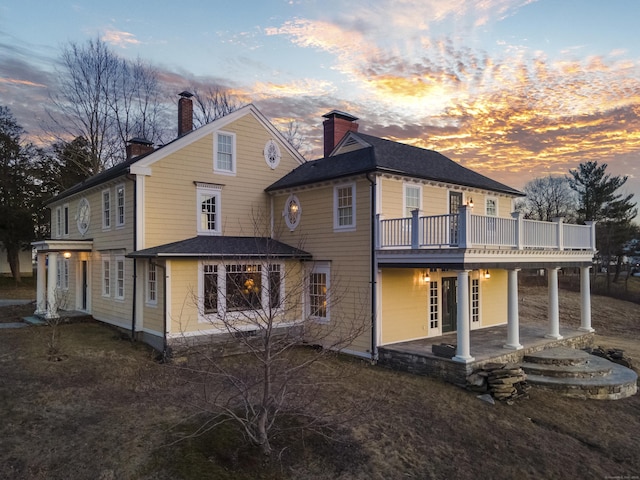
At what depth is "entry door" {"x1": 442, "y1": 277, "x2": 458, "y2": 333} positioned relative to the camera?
590 inches

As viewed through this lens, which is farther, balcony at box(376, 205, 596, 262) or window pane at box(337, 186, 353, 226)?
window pane at box(337, 186, 353, 226)

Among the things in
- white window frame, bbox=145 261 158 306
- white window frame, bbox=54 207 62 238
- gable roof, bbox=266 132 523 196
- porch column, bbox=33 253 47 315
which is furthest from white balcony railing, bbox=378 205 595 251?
white window frame, bbox=54 207 62 238

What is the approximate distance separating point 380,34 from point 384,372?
10426 mm

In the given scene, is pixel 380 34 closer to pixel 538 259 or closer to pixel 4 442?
pixel 538 259

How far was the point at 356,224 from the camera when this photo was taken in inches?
526

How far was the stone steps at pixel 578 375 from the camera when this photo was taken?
10891 mm

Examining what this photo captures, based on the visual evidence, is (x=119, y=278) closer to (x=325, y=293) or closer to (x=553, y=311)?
(x=325, y=293)

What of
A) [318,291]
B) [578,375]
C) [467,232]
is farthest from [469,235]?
[318,291]

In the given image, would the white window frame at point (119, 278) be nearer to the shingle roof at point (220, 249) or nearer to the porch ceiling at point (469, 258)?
the shingle roof at point (220, 249)

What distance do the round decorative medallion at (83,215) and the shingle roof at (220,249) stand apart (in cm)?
569

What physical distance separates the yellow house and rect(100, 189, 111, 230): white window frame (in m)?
0.09

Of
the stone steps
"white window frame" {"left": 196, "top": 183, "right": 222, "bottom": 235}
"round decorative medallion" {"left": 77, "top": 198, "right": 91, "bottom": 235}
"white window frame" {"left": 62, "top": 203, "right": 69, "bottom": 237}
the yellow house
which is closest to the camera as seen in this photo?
the stone steps

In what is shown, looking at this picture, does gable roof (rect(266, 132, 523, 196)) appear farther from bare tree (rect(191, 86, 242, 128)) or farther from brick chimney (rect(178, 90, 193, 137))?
bare tree (rect(191, 86, 242, 128))

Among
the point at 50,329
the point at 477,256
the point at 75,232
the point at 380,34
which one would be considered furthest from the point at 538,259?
the point at 75,232
